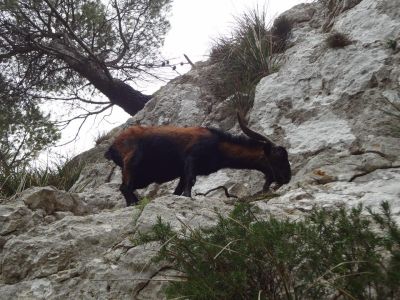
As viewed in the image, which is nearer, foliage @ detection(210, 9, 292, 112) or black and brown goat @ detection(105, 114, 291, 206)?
black and brown goat @ detection(105, 114, 291, 206)

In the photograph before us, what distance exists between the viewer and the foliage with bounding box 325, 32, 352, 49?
9.08 meters

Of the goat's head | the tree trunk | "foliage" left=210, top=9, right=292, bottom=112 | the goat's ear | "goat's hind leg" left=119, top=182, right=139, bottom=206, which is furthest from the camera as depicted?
the tree trunk

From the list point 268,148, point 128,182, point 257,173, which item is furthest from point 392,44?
point 128,182

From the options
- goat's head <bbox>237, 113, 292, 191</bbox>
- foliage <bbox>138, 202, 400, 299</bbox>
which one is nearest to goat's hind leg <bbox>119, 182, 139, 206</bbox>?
goat's head <bbox>237, 113, 292, 191</bbox>

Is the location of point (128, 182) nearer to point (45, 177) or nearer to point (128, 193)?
point (128, 193)

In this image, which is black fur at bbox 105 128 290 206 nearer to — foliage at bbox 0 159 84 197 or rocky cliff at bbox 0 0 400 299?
rocky cliff at bbox 0 0 400 299

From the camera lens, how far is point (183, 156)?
7.52 meters

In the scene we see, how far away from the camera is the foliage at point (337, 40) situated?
9.08 meters

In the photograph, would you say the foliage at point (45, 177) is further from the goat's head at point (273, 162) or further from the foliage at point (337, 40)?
the foliage at point (337, 40)

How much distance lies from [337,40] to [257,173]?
2.46 m

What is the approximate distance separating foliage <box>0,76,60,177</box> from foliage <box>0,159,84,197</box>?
41 cm

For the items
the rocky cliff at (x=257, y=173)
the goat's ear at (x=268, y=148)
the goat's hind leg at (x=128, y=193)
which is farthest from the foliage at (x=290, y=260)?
the goat's ear at (x=268, y=148)

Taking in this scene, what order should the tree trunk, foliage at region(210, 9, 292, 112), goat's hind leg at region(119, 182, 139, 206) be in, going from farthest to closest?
the tree trunk < foliage at region(210, 9, 292, 112) < goat's hind leg at region(119, 182, 139, 206)

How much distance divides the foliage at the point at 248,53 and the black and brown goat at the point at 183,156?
2582mm
